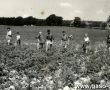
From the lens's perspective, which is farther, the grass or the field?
the grass

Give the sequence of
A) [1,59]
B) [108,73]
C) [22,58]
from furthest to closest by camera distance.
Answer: [22,58], [1,59], [108,73]

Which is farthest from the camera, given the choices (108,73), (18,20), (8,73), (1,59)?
(18,20)

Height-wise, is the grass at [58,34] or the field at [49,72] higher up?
the field at [49,72]

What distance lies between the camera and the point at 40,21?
110m

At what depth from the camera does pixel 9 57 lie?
18.7 m

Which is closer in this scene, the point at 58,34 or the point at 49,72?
the point at 49,72

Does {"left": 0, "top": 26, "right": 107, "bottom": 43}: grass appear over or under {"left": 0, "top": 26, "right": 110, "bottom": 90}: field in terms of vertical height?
under

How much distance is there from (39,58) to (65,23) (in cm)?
9127

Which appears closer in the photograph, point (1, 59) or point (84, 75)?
point (84, 75)

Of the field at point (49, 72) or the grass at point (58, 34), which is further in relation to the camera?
the grass at point (58, 34)

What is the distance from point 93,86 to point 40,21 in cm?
9948

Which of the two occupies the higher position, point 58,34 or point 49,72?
point 49,72

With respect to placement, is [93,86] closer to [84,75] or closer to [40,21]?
[84,75]

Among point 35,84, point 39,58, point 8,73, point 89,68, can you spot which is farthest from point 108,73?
point 39,58
